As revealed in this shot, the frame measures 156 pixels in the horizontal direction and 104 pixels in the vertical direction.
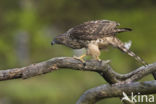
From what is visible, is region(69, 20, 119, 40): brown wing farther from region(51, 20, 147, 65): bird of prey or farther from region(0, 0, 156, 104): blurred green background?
region(0, 0, 156, 104): blurred green background

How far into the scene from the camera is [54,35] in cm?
2389

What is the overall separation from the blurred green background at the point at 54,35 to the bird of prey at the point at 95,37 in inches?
426

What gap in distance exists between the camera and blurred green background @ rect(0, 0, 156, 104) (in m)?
19.9

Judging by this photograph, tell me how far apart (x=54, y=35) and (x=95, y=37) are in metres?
15.8

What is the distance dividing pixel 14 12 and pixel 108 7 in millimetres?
3862

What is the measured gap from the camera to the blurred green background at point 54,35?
65.4 feet

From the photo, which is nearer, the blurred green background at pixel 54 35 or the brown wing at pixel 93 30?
the brown wing at pixel 93 30

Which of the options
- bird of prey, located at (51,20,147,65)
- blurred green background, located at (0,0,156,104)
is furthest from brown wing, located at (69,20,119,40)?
blurred green background, located at (0,0,156,104)

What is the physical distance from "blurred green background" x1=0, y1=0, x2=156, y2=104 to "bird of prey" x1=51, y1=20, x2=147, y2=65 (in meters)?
10.8

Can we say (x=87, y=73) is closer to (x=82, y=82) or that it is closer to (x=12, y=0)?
(x=82, y=82)

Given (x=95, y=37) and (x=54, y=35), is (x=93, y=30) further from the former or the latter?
(x=54, y=35)

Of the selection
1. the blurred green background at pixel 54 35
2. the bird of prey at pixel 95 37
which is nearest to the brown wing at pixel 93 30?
the bird of prey at pixel 95 37

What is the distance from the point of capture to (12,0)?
24.6 metres

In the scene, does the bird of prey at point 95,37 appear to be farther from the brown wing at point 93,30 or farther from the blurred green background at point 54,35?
the blurred green background at point 54,35
